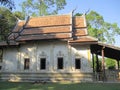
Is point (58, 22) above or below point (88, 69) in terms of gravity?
above

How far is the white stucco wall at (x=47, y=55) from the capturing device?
22.0m

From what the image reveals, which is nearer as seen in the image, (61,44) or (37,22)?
(61,44)

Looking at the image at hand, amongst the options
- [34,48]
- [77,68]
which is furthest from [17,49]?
[77,68]

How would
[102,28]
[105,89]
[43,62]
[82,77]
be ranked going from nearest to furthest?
1. [105,89]
2. [82,77]
3. [43,62]
4. [102,28]

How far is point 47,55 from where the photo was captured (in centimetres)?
2289

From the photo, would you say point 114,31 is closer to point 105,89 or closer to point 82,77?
point 82,77

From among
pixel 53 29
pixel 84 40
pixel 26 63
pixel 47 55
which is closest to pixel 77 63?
pixel 84 40

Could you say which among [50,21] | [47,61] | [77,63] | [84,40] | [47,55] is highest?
[50,21]

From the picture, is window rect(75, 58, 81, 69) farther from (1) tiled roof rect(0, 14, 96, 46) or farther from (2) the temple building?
(1) tiled roof rect(0, 14, 96, 46)

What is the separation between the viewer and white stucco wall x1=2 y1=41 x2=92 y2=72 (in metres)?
22.0

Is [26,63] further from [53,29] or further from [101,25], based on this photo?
[101,25]

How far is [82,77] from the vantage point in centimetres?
2148

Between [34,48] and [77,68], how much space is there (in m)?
4.88

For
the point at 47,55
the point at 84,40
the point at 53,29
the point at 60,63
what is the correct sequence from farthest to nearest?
the point at 53,29 < the point at 47,55 < the point at 60,63 < the point at 84,40
